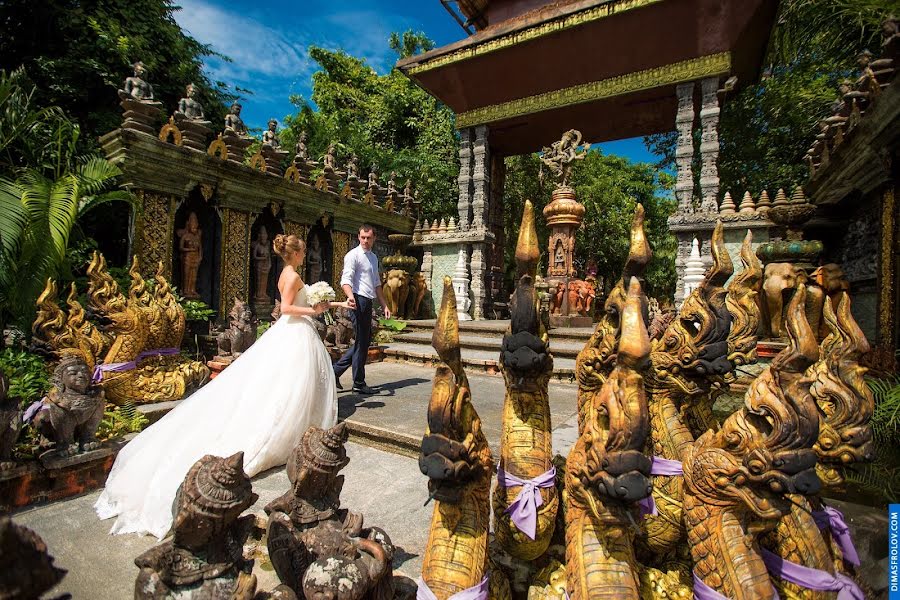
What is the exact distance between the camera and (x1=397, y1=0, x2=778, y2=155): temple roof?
32.0 ft

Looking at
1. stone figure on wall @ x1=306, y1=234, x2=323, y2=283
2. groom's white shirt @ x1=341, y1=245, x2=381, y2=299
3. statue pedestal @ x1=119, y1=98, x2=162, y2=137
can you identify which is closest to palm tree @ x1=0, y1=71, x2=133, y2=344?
statue pedestal @ x1=119, y1=98, x2=162, y2=137

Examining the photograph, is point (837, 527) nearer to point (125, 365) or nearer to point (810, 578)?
point (810, 578)

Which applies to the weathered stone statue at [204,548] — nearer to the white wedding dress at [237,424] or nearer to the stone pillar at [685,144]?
the white wedding dress at [237,424]

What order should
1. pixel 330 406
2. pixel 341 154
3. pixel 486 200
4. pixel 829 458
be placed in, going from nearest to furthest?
1. pixel 829 458
2. pixel 330 406
3. pixel 486 200
4. pixel 341 154

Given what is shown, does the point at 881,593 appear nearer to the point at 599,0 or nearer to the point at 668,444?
the point at 668,444

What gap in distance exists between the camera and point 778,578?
170 centimetres

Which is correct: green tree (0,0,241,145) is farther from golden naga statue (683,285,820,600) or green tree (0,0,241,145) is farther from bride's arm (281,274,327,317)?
golden naga statue (683,285,820,600)

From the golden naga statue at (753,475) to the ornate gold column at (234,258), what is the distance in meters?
9.06

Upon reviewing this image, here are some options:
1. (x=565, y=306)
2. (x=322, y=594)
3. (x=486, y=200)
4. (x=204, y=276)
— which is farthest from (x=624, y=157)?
(x=322, y=594)

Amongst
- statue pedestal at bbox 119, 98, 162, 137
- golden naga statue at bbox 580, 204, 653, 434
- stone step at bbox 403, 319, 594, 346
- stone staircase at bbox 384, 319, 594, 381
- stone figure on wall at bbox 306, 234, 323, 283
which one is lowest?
stone staircase at bbox 384, 319, 594, 381

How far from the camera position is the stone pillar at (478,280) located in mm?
12352

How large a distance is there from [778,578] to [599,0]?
11.9 m

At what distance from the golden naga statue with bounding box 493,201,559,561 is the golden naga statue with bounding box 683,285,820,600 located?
0.58 m

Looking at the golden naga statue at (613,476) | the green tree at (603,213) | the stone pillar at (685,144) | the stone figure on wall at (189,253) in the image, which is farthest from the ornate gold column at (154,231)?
the green tree at (603,213)
